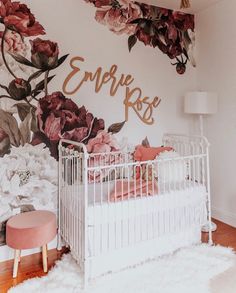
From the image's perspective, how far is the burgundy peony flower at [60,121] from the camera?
2607mm

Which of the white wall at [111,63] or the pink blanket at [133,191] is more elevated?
the white wall at [111,63]

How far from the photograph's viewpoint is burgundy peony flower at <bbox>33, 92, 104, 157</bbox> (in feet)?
8.55

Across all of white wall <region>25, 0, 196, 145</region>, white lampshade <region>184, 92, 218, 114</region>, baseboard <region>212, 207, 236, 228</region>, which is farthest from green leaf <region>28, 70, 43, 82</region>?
baseboard <region>212, 207, 236, 228</region>

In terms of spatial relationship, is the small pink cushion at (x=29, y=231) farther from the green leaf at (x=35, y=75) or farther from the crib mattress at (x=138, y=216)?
the green leaf at (x=35, y=75)

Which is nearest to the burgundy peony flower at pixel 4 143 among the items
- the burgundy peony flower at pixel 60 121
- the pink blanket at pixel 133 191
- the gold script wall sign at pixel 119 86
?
the burgundy peony flower at pixel 60 121

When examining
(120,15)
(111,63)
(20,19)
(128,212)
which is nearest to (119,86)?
(111,63)

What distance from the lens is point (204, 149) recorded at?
2.73 metres

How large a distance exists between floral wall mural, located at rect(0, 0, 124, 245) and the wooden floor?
0.29 meters

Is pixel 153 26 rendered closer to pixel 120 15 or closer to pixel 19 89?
pixel 120 15

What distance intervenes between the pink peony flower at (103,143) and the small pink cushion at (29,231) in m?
0.86

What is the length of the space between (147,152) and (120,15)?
4.97ft

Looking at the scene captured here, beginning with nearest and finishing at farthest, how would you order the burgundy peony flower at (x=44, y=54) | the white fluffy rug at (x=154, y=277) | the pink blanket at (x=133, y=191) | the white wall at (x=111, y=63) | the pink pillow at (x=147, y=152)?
1. the white fluffy rug at (x=154, y=277)
2. the pink blanket at (x=133, y=191)
3. the burgundy peony flower at (x=44, y=54)
4. the white wall at (x=111, y=63)
5. the pink pillow at (x=147, y=152)

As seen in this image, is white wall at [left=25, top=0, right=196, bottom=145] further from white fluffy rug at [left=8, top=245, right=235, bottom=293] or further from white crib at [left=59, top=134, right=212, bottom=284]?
white fluffy rug at [left=8, top=245, right=235, bottom=293]

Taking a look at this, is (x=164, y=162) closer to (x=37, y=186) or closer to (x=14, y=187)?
(x=37, y=186)
